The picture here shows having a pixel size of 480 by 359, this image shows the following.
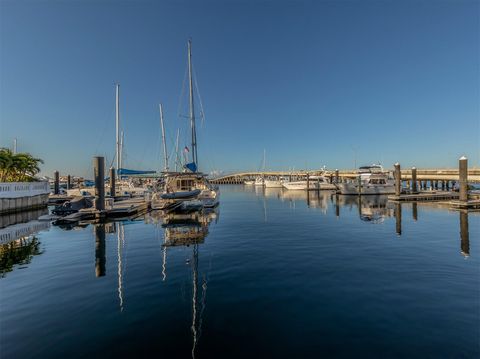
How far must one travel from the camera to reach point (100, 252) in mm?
13875

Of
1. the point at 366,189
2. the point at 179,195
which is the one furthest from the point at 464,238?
the point at 366,189

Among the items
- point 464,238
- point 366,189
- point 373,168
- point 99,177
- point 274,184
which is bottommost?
point 464,238

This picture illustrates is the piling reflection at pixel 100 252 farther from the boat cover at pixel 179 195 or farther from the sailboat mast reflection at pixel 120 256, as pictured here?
the boat cover at pixel 179 195

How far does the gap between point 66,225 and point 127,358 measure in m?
21.9

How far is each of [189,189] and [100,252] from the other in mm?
16454

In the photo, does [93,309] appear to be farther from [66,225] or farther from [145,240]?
[66,225]

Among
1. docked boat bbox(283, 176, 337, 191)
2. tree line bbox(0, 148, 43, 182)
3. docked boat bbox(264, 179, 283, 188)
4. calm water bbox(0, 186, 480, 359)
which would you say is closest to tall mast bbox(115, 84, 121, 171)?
tree line bbox(0, 148, 43, 182)

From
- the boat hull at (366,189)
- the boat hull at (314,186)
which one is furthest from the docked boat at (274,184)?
the boat hull at (366,189)

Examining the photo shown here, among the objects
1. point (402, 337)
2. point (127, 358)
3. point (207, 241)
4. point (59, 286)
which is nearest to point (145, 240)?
point (207, 241)

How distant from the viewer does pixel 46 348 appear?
5.57 meters

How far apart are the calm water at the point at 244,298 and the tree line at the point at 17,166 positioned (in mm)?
31575

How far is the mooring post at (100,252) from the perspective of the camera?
11.0 meters

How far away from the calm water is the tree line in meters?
31.6

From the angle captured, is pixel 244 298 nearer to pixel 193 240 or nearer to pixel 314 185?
pixel 193 240
